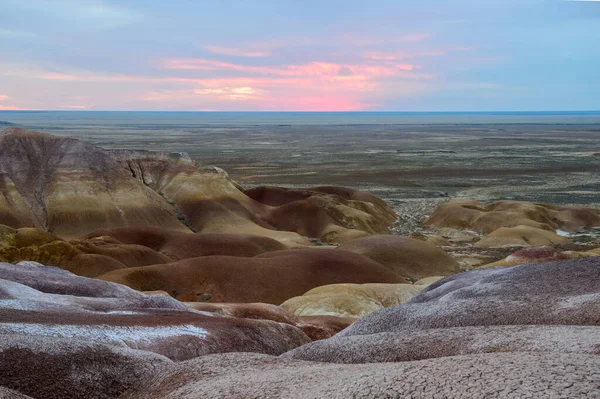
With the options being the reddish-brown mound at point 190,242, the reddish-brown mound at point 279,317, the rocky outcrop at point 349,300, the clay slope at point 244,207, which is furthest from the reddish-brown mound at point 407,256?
the reddish-brown mound at point 279,317

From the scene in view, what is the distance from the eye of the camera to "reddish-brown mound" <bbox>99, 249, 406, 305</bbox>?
37531 mm

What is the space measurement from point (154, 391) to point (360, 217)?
59850mm

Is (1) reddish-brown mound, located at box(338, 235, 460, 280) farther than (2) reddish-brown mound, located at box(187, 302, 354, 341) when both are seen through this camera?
Yes

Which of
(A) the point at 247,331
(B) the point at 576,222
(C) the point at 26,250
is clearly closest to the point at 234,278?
(C) the point at 26,250

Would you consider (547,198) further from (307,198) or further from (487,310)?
(487,310)

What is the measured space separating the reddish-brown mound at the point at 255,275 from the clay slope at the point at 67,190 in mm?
22448

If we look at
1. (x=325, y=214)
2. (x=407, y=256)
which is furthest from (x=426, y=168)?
(x=407, y=256)

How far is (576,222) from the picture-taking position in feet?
228

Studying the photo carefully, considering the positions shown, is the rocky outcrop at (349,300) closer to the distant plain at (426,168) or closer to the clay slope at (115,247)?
the clay slope at (115,247)

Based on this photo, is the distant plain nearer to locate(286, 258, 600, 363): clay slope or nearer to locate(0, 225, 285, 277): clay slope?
locate(0, 225, 285, 277): clay slope

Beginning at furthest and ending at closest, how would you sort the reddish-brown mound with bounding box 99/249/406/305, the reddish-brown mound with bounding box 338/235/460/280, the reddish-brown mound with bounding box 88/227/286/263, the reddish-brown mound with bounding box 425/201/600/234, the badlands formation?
the reddish-brown mound with bounding box 425/201/600/234 < the reddish-brown mound with bounding box 88/227/286/263 < the reddish-brown mound with bounding box 338/235/460/280 < the reddish-brown mound with bounding box 99/249/406/305 < the badlands formation

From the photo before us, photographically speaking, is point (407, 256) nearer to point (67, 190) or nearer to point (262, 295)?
point (262, 295)

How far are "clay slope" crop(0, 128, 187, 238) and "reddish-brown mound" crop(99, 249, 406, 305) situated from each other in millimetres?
22448

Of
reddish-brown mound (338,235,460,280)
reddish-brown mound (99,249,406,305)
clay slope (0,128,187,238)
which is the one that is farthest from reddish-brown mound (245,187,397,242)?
reddish-brown mound (99,249,406,305)
